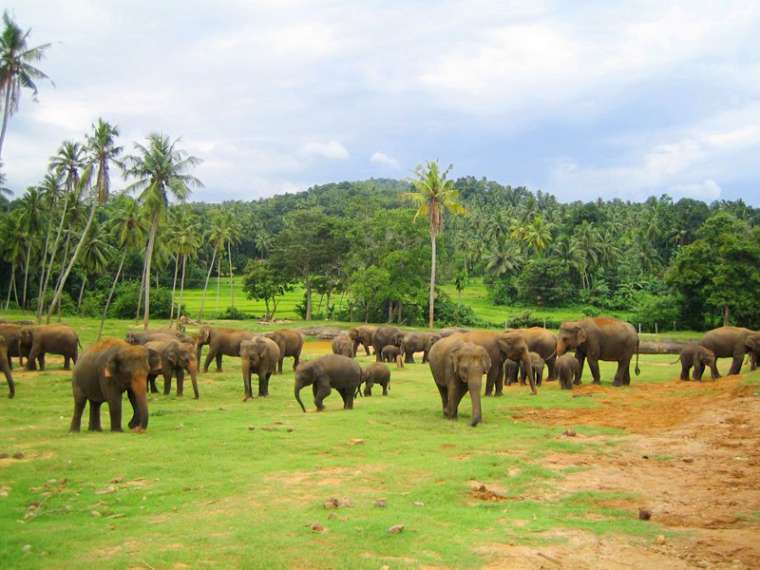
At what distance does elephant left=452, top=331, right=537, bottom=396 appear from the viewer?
19.6 metres

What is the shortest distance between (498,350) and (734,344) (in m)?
11.1

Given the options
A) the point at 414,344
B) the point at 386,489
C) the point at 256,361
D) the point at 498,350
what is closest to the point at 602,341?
the point at 498,350

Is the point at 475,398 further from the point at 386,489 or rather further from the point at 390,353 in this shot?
the point at 390,353

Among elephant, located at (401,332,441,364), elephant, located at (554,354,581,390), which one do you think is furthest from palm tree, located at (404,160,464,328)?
elephant, located at (554,354,581,390)

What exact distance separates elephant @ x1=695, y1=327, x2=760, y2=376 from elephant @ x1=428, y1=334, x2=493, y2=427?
13187 millimetres

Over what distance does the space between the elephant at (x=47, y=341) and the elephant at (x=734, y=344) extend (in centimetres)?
2356

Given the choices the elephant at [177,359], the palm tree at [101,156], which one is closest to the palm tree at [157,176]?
the palm tree at [101,156]

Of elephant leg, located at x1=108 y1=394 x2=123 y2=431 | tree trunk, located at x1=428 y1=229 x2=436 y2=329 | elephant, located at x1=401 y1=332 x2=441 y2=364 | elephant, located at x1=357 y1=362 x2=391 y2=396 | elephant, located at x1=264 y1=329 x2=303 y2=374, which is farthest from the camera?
tree trunk, located at x1=428 y1=229 x2=436 y2=329

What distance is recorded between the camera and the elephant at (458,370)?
14.7m

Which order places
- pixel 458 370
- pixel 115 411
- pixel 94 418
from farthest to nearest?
pixel 458 370, pixel 94 418, pixel 115 411

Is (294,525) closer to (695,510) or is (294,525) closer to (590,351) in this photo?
(695,510)

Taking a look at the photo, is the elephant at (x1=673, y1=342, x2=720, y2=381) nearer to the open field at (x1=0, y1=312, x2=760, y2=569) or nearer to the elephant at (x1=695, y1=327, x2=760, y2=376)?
the elephant at (x1=695, y1=327, x2=760, y2=376)

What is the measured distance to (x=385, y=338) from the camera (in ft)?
117

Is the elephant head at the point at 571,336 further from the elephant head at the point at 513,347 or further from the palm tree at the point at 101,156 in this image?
the palm tree at the point at 101,156
